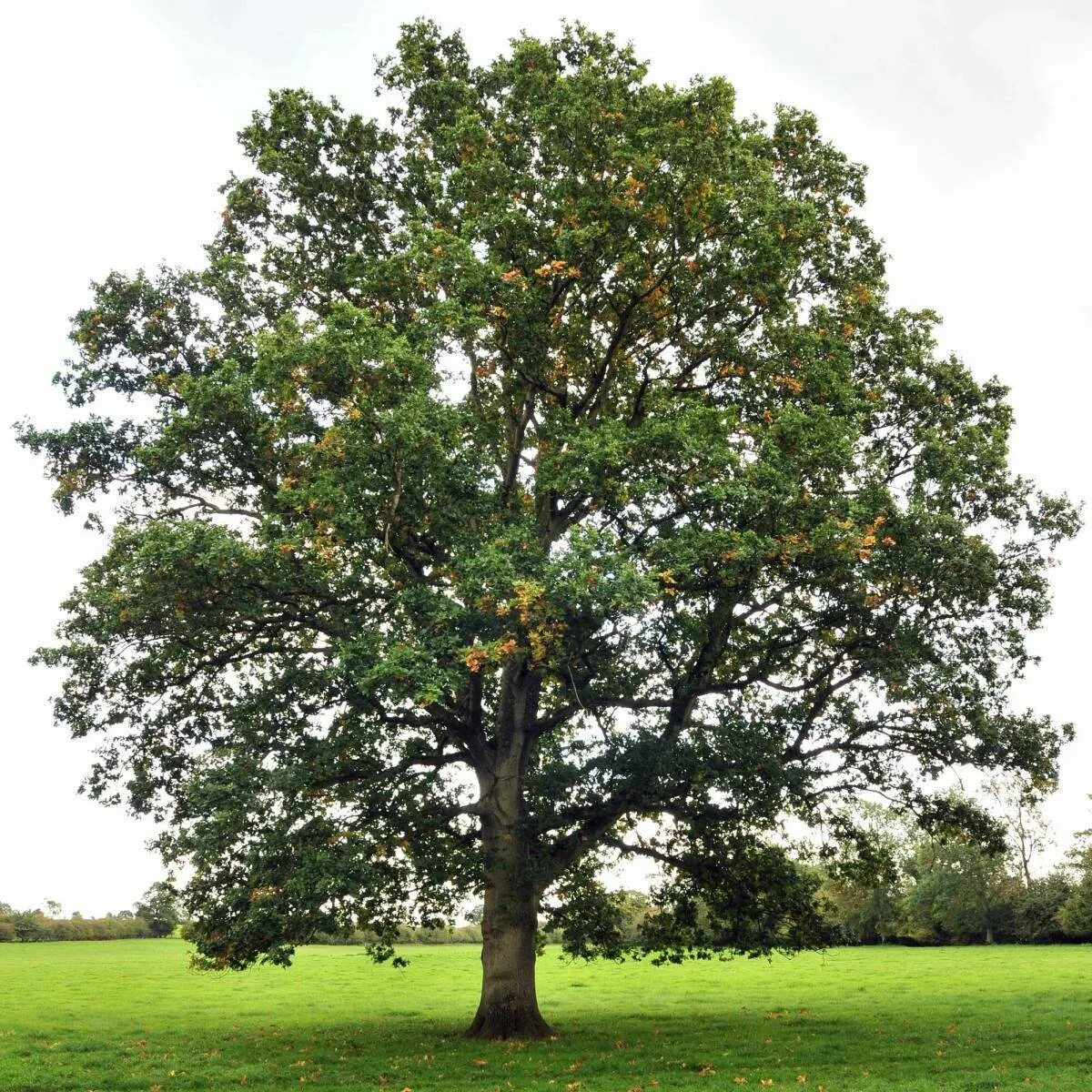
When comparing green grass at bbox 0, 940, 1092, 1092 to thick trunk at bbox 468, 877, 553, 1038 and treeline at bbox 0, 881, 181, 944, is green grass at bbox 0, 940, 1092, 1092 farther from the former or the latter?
treeline at bbox 0, 881, 181, 944

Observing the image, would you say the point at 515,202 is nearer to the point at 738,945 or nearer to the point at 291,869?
the point at 291,869

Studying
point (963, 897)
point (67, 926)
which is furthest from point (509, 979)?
point (67, 926)

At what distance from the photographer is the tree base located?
72.2ft

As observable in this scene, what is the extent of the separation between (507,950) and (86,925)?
71.6m

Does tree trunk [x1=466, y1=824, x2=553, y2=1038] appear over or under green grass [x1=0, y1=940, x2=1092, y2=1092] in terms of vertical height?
over

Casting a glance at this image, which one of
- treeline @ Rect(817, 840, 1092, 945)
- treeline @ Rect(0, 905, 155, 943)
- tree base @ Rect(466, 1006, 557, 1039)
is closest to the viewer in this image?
tree base @ Rect(466, 1006, 557, 1039)

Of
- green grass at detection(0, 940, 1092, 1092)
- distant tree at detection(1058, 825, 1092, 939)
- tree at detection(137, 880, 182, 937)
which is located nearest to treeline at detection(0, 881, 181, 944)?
tree at detection(137, 880, 182, 937)

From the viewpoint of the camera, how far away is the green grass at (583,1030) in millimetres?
17578

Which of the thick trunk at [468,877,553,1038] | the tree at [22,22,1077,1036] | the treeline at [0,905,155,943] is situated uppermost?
the tree at [22,22,1077,1036]

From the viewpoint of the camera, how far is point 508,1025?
2206 centimetres

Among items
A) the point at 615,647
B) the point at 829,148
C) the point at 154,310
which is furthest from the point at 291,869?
the point at 829,148

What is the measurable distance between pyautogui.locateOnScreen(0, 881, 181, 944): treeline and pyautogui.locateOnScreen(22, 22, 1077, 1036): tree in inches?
2267

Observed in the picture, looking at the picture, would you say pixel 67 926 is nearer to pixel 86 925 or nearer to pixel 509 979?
pixel 86 925

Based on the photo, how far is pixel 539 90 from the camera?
2336 cm
